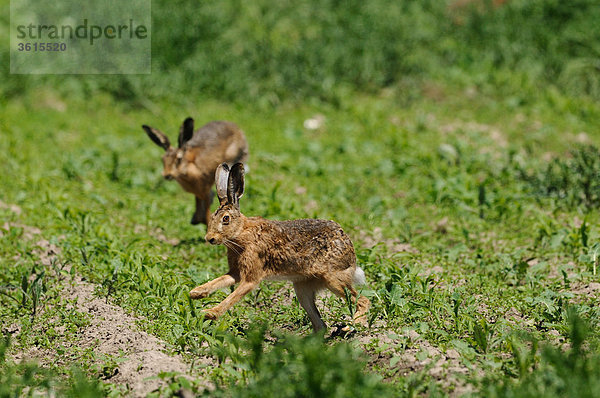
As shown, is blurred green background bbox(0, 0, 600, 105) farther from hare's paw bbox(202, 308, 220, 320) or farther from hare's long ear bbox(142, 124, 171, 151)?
hare's paw bbox(202, 308, 220, 320)

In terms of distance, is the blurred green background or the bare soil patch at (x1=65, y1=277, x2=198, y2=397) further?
the blurred green background

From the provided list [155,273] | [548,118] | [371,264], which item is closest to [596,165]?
[548,118]

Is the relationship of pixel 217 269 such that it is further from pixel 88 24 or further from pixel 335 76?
pixel 88 24

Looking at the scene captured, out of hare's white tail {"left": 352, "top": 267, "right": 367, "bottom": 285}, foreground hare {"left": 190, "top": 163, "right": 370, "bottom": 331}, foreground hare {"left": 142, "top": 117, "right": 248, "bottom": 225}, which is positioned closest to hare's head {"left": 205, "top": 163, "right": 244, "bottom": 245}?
foreground hare {"left": 190, "top": 163, "right": 370, "bottom": 331}

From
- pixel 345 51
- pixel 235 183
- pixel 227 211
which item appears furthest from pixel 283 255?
pixel 345 51

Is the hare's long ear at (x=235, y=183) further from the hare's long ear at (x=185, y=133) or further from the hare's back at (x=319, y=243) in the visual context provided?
the hare's long ear at (x=185, y=133)

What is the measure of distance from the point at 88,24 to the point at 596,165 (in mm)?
8584

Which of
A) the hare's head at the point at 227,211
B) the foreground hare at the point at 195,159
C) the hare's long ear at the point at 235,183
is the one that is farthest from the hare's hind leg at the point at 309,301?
the foreground hare at the point at 195,159

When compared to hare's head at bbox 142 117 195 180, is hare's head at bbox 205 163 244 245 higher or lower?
lower

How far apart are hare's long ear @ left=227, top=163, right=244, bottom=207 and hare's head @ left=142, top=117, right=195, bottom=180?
2.50 metres

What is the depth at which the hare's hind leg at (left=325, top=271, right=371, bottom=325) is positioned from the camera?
555 centimetres

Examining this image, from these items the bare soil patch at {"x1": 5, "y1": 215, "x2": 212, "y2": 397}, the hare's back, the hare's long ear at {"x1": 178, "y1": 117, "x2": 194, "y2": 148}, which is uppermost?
the hare's long ear at {"x1": 178, "y1": 117, "x2": 194, "y2": 148}

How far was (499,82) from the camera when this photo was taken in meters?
12.3

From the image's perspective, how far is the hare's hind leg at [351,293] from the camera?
5.55 m
